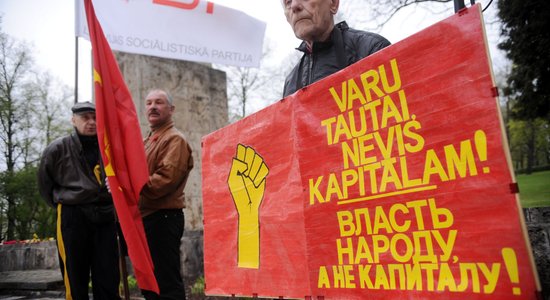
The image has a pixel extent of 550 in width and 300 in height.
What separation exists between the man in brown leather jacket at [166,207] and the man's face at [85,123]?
64 centimetres

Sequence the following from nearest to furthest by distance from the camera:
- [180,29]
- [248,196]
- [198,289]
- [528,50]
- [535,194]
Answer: [248,196] < [198,289] < [180,29] < [535,194] < [528,50]

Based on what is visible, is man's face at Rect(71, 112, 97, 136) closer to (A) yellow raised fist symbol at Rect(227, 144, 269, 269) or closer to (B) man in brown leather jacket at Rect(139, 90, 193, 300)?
(B) man in brown leather jacket at Rect(139, 90, 193, 300)

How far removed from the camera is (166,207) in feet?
10.2

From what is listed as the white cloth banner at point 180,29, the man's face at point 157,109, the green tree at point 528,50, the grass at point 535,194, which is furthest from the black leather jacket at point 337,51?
the green tree at point 528,50

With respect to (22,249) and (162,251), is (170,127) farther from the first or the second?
(22,249)

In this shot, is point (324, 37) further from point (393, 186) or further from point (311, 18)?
point (393, 186)

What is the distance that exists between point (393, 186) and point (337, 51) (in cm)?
96

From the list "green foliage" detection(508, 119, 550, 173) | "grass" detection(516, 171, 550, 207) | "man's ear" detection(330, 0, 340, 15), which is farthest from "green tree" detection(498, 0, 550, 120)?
"green foliage" detection(508, 119, 550, 173)

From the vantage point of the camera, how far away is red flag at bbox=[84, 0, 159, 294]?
2570 millimetres

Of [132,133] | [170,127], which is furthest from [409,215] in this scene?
[170,127]

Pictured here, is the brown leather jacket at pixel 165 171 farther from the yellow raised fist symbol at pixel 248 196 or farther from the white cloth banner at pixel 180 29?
the white cloth banner at pixel 180 29

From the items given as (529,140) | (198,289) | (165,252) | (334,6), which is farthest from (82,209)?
(529,140)

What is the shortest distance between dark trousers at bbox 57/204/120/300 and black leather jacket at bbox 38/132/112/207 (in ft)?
0.33

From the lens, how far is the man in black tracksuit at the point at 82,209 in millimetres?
3318
